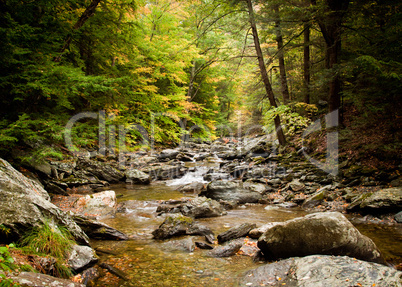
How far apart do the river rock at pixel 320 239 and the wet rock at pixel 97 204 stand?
16.9 feet

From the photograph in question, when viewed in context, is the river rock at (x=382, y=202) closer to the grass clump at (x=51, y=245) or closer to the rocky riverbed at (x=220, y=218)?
the rocky riverbed at (x=220, y=218)

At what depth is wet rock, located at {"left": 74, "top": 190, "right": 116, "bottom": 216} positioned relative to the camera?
6621 mm

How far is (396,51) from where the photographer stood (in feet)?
23.0

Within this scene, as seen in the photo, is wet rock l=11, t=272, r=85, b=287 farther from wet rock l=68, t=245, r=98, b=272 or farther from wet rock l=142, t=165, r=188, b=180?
wet rock l=142, t=165, r=188, b=180

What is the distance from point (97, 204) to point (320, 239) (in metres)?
6.29

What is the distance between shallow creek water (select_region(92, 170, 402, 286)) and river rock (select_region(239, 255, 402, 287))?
417 mm

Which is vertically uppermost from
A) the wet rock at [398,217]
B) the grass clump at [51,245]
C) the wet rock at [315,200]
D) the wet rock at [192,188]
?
the grass clump at [51,245]

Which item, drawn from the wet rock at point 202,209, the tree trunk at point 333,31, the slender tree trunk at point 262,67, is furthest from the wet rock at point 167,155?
the tree trunk at point 333,31

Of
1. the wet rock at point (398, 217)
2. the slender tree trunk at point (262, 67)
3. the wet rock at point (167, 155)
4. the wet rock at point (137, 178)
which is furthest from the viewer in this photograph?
the wet rock at point (167, 155)

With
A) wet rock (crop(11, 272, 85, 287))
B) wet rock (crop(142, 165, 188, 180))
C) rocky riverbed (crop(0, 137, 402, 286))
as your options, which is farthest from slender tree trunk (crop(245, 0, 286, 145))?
wet rock (crop(11, 272, 85, 287))

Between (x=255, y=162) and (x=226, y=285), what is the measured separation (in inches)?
412

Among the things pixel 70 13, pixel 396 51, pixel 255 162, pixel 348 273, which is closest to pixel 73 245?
pixel 348 273

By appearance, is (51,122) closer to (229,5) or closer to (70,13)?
(70,13)

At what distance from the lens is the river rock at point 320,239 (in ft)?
10.8
